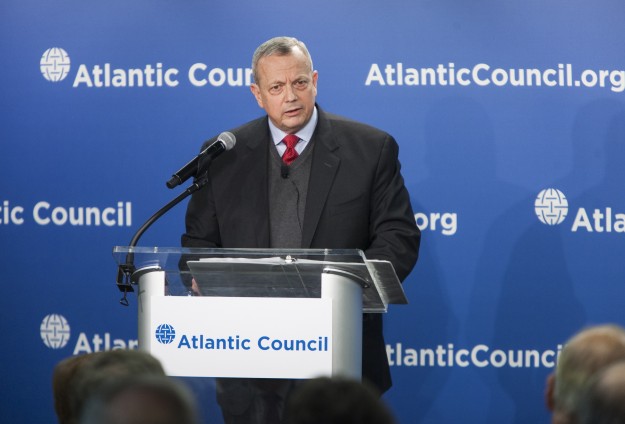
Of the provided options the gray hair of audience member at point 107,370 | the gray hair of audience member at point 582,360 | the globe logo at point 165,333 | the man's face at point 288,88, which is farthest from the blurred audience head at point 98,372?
the man's face at point 288,88

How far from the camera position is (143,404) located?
1639 millimetres

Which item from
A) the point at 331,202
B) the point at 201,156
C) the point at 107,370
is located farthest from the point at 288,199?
the point at 107,370

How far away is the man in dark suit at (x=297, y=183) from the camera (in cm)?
410

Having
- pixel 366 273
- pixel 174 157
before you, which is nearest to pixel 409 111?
pixel 174 157

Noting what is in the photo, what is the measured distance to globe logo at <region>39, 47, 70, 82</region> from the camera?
544 cm

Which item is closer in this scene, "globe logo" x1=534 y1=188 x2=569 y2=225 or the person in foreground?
the person in foreground

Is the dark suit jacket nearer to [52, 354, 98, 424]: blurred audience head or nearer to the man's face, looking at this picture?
the man's face

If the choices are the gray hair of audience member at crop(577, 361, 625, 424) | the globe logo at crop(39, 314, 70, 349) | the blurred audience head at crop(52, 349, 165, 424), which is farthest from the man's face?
the gray hair of audience member at crop(577, 361, 625, 424)

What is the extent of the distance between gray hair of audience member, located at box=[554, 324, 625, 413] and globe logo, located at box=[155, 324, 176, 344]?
130 centimetres

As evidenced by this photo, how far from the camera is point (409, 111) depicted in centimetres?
530

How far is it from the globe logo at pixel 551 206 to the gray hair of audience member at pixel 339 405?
11.9ft

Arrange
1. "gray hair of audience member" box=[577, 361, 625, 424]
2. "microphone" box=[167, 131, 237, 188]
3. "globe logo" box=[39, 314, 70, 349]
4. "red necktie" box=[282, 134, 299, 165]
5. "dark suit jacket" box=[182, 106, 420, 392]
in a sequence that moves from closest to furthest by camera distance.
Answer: "gray hair of audience member" box=[577, 361, 625, 424] → "microphone" box=[167, 131, 237, 188] → "dark suit jacket" box=[182, 106, 420, 392] → "red necktie" box=[282, 134, 299, 165] → "globe logo" box=[39, 314, 70, 349]

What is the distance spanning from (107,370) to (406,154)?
3.33m

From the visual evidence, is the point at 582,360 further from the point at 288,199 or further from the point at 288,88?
the point at 288,88
